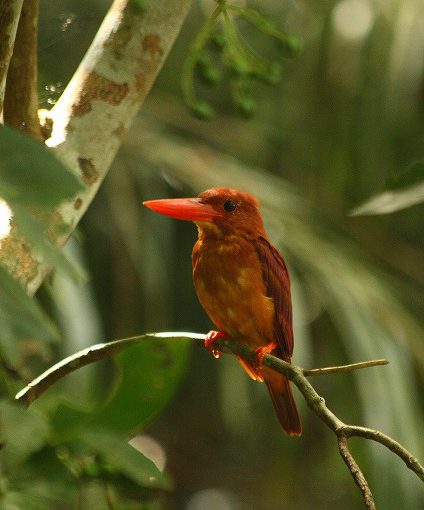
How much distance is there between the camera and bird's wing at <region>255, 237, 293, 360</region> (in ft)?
7.66

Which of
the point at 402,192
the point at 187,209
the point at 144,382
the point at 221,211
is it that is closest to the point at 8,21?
the point at 144,382

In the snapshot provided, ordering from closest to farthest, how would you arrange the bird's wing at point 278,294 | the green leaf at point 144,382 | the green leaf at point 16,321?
1. the green leaf at point 16,321
2. the green leaf at point 144,382
3. the bird's wing at point 278,294

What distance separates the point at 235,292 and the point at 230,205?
0.95 ft

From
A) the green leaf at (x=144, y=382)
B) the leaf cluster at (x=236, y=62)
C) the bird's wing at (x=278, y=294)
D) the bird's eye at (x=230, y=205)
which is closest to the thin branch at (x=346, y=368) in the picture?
the green leaf at (x=144, y=382)

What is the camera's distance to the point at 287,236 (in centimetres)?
353

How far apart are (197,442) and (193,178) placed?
251 cm

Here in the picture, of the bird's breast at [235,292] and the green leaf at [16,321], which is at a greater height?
the green leaf at [16,321]

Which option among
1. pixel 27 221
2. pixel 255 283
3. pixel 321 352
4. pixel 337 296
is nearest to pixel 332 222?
pixel 337 296

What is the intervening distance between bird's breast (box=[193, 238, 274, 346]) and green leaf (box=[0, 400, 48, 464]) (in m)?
1.44

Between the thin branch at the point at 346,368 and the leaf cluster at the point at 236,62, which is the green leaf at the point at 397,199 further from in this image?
the leaf cluster at the point at 236,62

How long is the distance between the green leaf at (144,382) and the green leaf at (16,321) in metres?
0.41

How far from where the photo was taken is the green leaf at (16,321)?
70 cm

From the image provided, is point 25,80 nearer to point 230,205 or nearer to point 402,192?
point 402,192

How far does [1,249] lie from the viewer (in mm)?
1452
